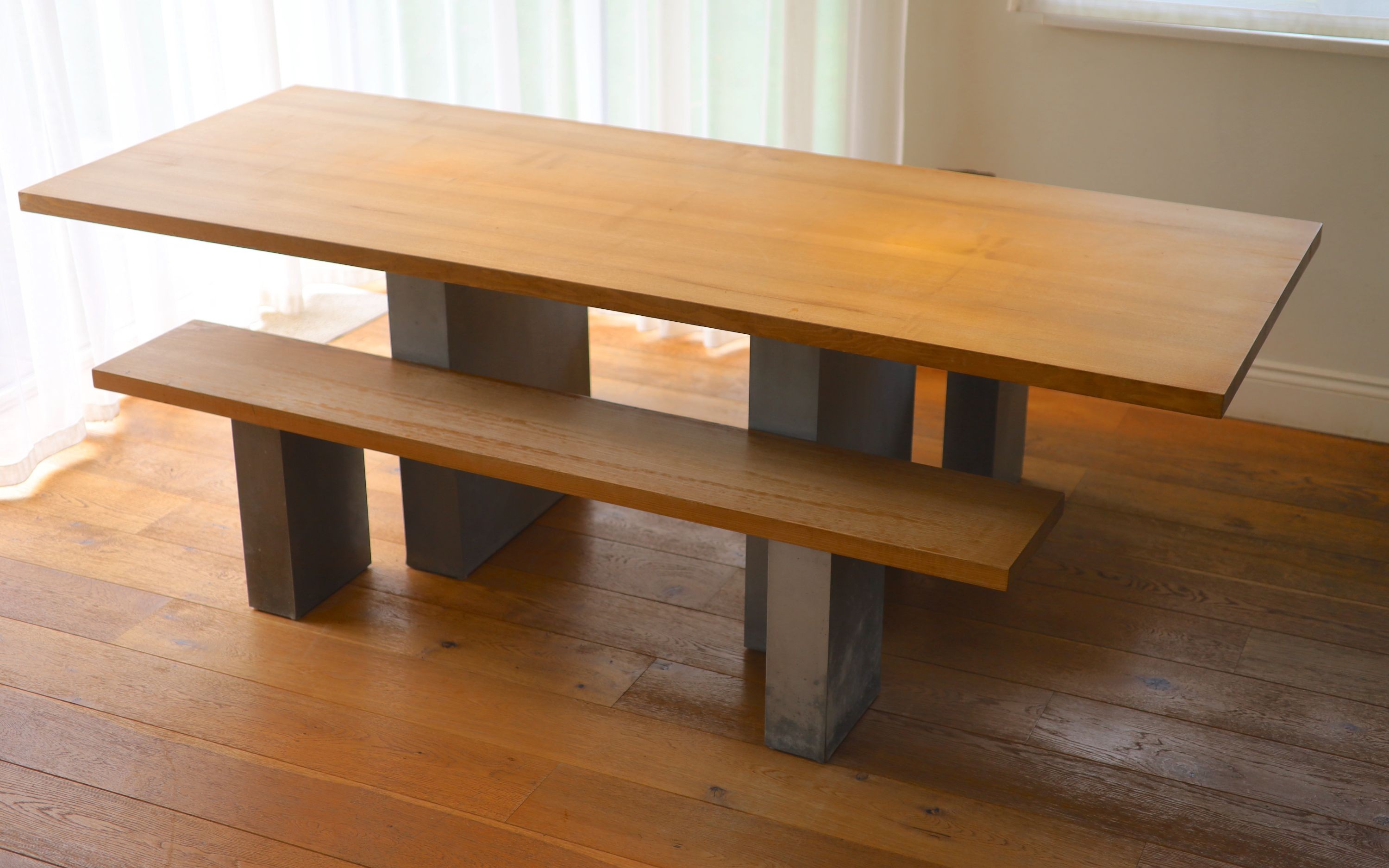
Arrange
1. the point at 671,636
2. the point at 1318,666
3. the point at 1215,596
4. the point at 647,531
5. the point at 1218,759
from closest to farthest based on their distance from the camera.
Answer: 1. the point at 1218,759
2. the point at 1318,666
3. the point at 671,636
4. the point at 1215,596
5. the point at 647,531

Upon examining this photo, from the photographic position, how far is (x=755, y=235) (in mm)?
2264

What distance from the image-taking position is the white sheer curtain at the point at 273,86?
312cm

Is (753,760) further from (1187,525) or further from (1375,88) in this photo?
(1375,88)

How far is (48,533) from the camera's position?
2.94m

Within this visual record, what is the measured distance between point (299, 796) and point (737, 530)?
82 centimetres

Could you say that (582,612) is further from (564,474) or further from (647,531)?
(564,474)

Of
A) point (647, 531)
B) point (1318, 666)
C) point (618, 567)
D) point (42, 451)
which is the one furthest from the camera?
point (42, 451)

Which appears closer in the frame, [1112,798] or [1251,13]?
[1112,798]

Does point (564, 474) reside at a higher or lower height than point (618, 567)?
higher

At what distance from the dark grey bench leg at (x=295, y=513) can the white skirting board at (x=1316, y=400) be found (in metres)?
2.12

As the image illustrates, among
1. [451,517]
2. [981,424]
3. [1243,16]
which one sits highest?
[1243,16]

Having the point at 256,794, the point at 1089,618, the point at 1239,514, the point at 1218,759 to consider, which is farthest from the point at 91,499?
the point at 1239,514

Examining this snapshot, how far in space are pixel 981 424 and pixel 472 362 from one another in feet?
3.46

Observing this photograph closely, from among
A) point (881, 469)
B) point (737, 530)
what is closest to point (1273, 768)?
point (881, 469)
